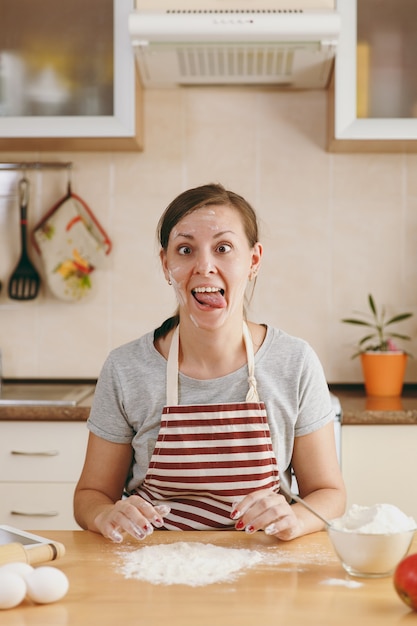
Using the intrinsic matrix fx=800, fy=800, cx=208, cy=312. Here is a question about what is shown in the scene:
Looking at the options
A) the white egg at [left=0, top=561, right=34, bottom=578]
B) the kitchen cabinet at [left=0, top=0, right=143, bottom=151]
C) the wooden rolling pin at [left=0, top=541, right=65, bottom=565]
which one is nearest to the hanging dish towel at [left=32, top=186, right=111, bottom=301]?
the kitchen cabinet at [left=0, top=0, right=143, bottom=151]

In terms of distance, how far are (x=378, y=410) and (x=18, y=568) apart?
1.45 metres

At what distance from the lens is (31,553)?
115 centimetres

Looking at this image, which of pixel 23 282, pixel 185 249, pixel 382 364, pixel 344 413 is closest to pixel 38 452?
pixel 23 282

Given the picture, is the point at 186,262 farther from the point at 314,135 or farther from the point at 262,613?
the point at 314,135

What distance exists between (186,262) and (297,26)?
44.8 inches

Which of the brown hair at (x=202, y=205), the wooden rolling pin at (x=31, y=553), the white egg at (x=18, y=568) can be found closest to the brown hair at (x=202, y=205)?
the brown hair at (x=202, y=205)

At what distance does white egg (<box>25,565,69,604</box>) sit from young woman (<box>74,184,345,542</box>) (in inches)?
17.4

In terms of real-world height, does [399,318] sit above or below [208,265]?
below

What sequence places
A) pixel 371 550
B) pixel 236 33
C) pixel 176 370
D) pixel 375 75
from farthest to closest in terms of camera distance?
pixel 375 75 → pixel 236 33 → pixel 176 370 → pixel 371 550

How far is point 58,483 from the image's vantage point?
234cm

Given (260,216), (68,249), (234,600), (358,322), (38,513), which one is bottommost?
(38,513)

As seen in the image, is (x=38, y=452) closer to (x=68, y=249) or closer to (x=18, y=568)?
(x=68, y=249)

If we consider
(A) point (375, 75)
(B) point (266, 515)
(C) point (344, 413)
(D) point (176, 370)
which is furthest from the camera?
(A) point (375, 75)

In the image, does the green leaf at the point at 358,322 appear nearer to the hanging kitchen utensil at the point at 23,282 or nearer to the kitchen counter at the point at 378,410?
the kitchen counter at the point at 378,410
